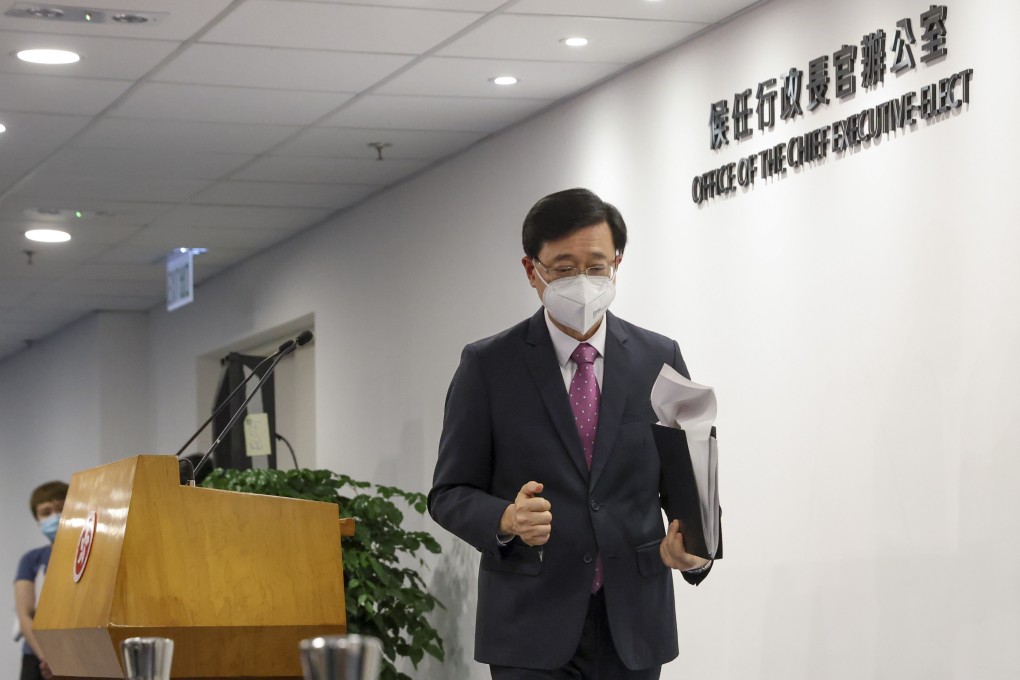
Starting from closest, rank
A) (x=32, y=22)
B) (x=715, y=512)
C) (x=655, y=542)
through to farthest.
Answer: (x=715, y=512)
(x=655, y=542)
(x=32, y=22)

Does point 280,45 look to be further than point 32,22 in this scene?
Yes

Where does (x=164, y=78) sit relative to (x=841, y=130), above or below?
above

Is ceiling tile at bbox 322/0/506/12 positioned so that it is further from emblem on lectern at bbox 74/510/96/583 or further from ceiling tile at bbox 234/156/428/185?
ceiling tile at bbox 234/156/428/185

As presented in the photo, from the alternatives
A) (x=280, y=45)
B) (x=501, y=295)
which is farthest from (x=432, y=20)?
(x=501, y=295)

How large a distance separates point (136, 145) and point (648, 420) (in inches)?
174

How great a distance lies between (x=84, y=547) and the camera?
315 cm

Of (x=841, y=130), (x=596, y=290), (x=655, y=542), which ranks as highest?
(x=841, y=130)

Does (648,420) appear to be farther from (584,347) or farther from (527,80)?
(527,80)

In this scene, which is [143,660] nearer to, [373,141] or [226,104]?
[226,104]

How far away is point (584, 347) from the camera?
268cm

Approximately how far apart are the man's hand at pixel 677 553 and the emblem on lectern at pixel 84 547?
1285mm

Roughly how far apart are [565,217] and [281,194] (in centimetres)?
522

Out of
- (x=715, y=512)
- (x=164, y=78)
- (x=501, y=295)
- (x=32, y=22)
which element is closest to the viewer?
(x=715, y=512)

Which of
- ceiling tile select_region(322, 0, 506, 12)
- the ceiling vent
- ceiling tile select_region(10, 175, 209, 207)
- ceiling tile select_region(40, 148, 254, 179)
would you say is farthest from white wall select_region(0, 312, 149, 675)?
ceiling tile select_region(322, 0, 506, 12)
